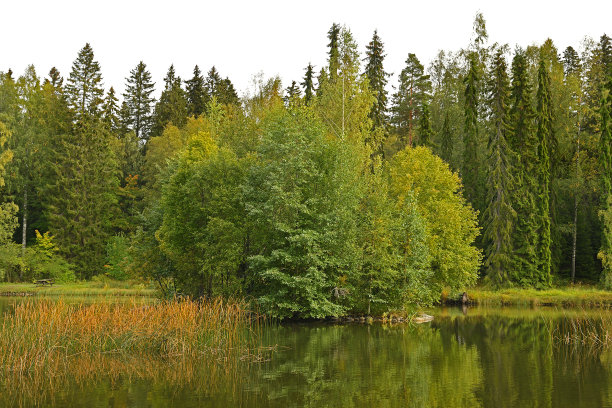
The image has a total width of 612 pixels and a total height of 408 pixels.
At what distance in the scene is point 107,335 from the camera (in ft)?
62.0

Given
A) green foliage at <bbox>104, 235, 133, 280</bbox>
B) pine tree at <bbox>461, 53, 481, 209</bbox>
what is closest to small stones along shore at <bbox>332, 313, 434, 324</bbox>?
pine tree at <bbox>461, 53, 481, 209</bbox>

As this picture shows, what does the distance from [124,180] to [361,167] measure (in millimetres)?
43158

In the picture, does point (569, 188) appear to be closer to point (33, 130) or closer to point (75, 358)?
point (75, 358)

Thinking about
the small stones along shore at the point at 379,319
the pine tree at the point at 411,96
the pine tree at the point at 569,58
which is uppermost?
the pine tree at the point at 569,58

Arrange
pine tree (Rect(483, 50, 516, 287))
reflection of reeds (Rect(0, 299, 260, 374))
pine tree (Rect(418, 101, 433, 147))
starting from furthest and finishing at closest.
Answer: pine tree (Rect(418, 101, 433, 147))
pine tree (Rect(483, 50, 516, 287))
reflection of reeds (Rect(0, 299, 260, 374))

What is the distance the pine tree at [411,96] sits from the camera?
219 feet

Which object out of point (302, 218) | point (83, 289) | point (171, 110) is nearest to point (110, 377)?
point (302, 218)

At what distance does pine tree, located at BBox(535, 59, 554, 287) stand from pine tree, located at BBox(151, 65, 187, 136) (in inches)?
1625

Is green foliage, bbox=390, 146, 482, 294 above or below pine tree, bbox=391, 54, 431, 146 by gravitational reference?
below

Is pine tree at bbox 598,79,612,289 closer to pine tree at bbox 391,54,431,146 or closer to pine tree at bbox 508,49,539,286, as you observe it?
pine tree at bbox 508,49,539,286

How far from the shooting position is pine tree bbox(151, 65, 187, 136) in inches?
2862

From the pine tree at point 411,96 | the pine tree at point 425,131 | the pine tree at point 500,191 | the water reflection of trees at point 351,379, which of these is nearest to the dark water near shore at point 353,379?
the water reflection of trees at point 351,379

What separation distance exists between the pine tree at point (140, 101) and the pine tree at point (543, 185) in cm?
5319

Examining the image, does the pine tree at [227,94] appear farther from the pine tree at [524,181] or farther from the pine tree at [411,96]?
the pine tree at [524,181]
